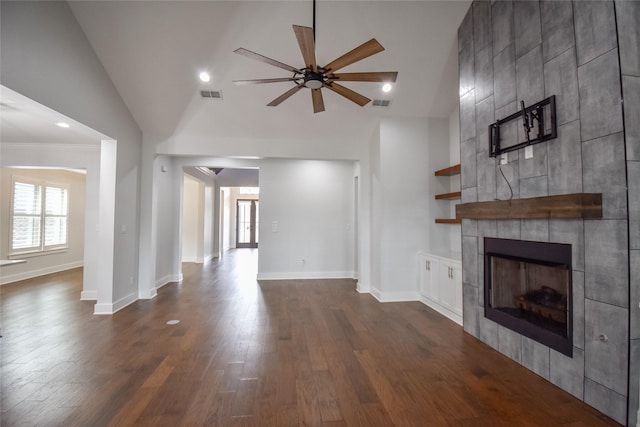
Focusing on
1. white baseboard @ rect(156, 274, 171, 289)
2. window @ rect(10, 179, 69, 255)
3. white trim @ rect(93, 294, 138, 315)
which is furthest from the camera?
window @ rect(10, 179, 69, 255)

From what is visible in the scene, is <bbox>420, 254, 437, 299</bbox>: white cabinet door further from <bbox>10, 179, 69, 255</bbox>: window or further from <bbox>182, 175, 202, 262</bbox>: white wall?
<bbox>10, 179, 69, 255</bbox>: window

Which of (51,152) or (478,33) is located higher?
(478,33)

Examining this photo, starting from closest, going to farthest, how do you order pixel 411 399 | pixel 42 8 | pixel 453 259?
pixel 411 399 < pixel 42 8 < pixel 453 259

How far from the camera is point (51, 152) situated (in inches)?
187

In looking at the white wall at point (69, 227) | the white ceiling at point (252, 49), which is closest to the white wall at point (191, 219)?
the white wall at point (69, 227)

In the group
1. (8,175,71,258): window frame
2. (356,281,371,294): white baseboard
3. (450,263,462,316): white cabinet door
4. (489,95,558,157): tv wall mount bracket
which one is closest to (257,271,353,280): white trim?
(356,281,371,294): white baseboard

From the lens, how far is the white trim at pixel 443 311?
3.61 m

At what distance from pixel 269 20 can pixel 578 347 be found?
14.0 ft

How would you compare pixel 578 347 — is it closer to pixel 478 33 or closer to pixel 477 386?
pixel 477 386

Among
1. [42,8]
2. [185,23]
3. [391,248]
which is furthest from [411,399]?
[42,8]

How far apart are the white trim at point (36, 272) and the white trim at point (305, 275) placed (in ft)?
16.2

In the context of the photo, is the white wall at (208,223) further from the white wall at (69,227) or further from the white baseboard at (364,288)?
the white baseboard at (364,288)

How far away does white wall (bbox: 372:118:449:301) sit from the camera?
459cm

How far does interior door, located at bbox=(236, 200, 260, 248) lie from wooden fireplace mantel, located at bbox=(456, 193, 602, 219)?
37.5 feet
